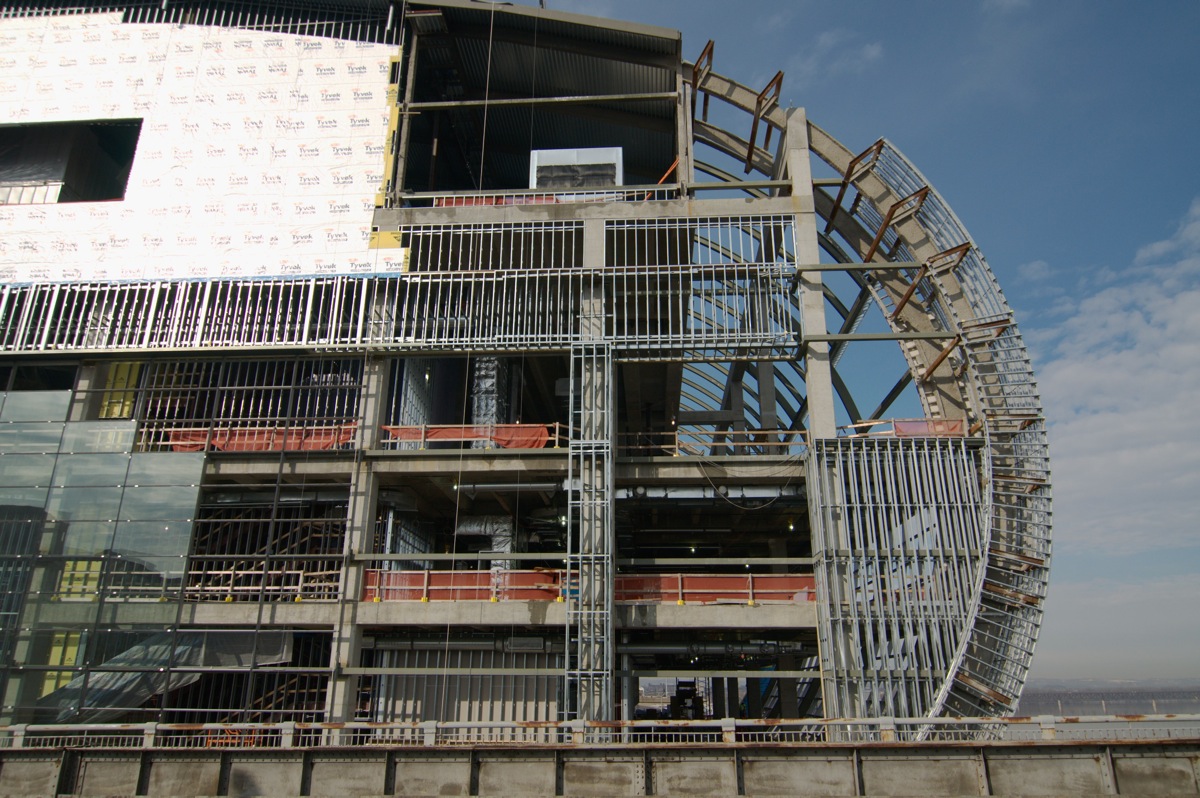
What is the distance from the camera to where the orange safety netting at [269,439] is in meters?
22.8

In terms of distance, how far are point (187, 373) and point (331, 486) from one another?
581 centimetres

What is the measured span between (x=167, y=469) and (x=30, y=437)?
15.1 ft

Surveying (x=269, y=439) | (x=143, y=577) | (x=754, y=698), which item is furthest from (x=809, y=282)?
(x=143, y=577)

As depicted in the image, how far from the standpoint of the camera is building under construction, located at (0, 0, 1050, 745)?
2025cm

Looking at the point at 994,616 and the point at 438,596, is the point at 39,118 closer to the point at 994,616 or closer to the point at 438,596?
the point at 438,596

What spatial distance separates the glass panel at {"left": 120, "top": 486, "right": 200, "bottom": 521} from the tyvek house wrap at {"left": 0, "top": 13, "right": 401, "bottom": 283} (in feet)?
21.8

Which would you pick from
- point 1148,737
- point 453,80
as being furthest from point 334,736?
point 453,80

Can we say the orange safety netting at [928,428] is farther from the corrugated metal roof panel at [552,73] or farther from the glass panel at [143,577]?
the glass panel at [143,577]

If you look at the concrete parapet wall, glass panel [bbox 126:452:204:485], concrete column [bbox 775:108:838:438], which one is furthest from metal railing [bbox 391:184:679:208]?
the concrete parapet wall

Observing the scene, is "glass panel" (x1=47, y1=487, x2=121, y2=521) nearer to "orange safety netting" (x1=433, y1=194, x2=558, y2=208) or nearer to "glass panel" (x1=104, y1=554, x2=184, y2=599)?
"glass panel" (x1=104, y1=554, x2=184, y2=599)

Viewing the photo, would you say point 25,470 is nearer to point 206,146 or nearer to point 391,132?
point 206,146

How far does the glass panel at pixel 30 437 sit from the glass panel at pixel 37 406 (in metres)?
0.27

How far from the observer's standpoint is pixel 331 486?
76.9ft

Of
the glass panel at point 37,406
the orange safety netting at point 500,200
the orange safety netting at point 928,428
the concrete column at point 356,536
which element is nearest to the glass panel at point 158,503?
the glass panel at point 37,406
